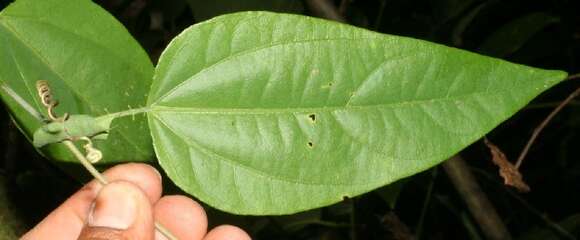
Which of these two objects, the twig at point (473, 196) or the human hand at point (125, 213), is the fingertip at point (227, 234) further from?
the twig at point (473, 196)

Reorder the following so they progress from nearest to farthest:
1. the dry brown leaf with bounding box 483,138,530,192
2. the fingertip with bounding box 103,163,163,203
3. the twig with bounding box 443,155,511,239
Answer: the fingertip with bounding box 103,163,163,203
the dry brown leaf with bounding box 483,138,530,192
the twig with bounding box 443,155,511,239

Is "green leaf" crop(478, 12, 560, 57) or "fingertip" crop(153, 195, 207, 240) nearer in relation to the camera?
"fingertip" crop(153, 195, 207, 240)

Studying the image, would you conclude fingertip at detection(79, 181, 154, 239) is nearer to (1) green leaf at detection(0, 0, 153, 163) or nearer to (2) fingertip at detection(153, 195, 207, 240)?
(1) green leaf at detection(0, 0, 153, 163)

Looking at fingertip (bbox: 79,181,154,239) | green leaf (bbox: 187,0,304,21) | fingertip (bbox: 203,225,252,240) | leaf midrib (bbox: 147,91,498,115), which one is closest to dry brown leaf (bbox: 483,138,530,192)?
leaf midrib (bbox: 147,91,498,115)

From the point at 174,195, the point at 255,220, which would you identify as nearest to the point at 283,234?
the point at 255,220

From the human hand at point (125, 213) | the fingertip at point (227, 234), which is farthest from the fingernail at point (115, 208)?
the fingertip at point (227, 234)

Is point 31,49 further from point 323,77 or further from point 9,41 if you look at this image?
point 323,77

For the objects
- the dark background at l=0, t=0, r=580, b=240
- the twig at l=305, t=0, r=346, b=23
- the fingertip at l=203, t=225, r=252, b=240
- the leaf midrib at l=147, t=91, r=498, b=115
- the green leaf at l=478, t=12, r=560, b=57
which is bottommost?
the dark background at l=0, t=0, r=580, b=240
